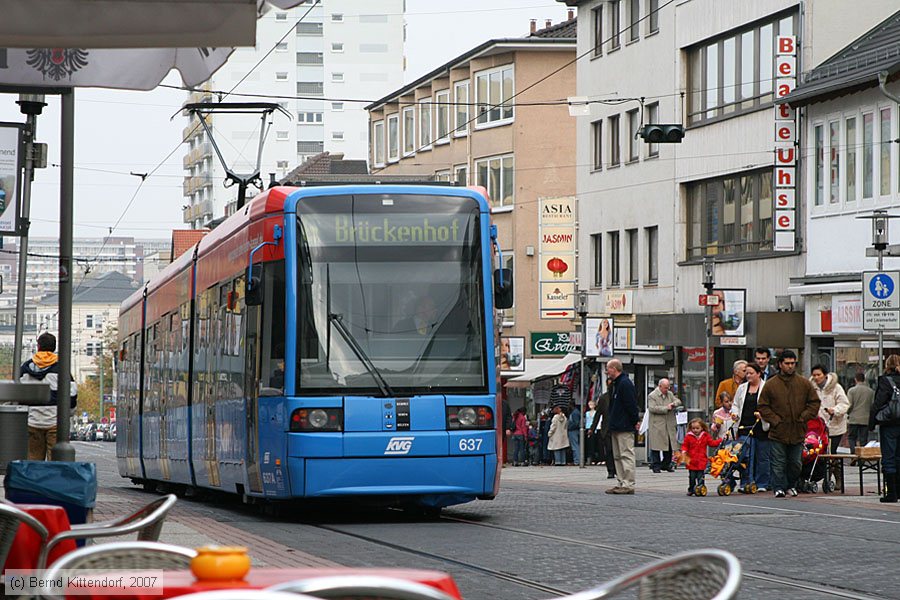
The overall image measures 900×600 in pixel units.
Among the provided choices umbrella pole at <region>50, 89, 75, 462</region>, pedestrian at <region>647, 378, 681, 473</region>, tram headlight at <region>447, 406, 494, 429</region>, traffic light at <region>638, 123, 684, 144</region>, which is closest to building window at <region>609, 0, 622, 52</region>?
pedestrian at <region>647, 378, 681, 473</region>

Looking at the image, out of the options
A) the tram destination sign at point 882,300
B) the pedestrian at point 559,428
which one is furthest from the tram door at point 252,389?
the pedestrian at point 559,428

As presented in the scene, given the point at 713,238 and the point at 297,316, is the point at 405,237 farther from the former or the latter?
the point at 713,238

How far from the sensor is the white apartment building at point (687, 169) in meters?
38.7

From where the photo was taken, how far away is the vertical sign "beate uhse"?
3775 centimetres

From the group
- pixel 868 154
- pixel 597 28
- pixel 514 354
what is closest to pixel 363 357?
pixel 868 154

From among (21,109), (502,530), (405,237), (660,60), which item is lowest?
(502,530)

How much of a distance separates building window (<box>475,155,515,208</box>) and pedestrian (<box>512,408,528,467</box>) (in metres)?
15.1

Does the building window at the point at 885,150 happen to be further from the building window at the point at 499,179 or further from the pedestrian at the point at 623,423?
the building window at the point at 499,179

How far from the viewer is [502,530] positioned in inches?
651

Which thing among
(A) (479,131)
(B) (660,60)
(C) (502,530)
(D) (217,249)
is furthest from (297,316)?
(A) (479,131)

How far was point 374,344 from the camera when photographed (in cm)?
1669

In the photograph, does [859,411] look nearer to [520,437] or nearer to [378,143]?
[520,437]

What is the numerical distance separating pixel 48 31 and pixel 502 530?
969cm

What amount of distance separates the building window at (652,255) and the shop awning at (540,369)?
16.1 feet
